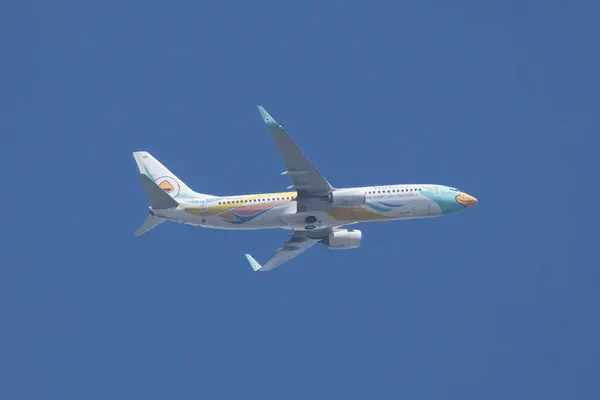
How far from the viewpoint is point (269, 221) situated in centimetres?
8006

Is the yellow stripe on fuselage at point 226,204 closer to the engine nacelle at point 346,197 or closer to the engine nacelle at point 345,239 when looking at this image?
the engine nacelle at point 346,197

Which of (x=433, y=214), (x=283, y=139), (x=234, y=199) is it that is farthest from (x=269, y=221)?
(x=433, y=214)

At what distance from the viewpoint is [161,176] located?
8394 centimetres

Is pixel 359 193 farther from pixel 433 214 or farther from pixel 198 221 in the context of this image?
pixel 198 221

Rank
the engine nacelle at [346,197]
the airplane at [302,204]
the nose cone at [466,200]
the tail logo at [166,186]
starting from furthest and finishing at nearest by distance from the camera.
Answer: the tail logo at [166,186], the nose cone at [466,200], the engine nacelle at [346,197], the airplane at [302,204]

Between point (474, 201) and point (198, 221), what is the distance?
74.7 feet

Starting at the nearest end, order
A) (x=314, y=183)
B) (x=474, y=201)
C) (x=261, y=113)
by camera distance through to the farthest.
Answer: (x=261, y=113)
(x=314, y=183)
(x=474, y=201)

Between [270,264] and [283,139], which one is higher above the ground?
[283,139]

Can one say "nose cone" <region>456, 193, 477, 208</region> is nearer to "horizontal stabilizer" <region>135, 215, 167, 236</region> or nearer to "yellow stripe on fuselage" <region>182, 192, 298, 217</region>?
"yellow stripe on fuselage" <region>182, 192, 298, 217</region>

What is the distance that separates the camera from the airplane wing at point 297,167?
242 feet

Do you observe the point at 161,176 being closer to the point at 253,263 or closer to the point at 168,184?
the point at 168,184

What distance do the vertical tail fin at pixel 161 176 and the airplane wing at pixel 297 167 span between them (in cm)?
911

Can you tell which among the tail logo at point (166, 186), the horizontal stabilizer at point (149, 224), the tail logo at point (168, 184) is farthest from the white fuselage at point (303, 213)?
the tail logo at point (166, 186)

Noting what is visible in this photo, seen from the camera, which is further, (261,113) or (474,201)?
(474,201)
